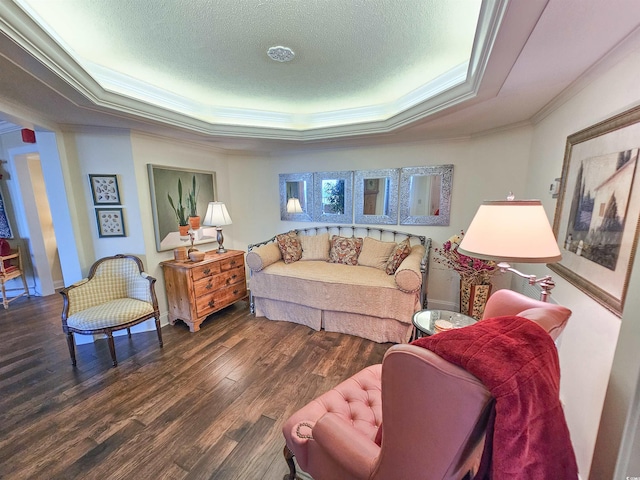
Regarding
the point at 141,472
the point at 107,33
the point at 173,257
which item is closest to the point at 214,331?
the point at 173,257

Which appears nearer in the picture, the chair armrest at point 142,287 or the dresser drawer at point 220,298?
the chair armrest at point 142,287

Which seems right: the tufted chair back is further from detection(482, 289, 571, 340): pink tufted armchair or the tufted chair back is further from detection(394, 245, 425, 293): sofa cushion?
detection(394, 245, 425, 293): sofa cushion

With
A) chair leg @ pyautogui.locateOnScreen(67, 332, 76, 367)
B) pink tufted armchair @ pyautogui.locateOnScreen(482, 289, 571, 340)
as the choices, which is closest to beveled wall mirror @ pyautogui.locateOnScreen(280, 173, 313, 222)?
chair leg @ pyautogui.locateOnScreen(67, 332, 76, 367)

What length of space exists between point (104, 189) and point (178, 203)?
71cm

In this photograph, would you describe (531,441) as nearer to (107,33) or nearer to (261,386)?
(261,386)

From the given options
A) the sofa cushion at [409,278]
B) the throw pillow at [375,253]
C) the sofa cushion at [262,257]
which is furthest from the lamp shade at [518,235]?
the sofa cushion at [262,257]

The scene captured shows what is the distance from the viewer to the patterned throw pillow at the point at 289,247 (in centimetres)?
335

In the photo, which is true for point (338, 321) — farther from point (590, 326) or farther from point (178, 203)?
point (178, 203)

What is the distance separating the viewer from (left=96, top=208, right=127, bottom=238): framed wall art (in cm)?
270

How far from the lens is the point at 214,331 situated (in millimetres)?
2863

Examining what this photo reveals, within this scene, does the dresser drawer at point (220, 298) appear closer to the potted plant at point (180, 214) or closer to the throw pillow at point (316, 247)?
the potted plant at point (180, 214)

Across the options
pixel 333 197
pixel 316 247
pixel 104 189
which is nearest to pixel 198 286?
pixel 104 189

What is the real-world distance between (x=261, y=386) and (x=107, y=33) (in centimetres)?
268

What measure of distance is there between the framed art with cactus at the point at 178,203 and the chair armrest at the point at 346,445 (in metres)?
2.80
